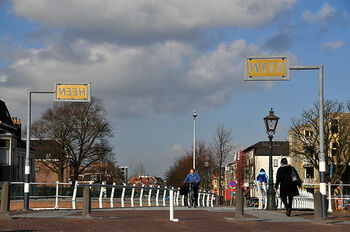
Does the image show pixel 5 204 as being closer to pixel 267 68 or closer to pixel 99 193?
pixel 99 193

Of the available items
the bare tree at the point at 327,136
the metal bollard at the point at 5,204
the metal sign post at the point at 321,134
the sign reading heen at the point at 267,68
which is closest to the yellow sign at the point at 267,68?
the sign reading heen at the point at 267,68

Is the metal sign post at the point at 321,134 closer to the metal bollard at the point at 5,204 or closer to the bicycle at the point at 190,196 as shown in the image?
the bicycle at the point at 190,196

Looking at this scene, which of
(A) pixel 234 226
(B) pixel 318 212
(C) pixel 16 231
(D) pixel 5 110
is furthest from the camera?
(D) pixel 5 110

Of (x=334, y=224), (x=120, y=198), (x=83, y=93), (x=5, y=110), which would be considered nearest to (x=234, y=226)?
(x=334, y=224)

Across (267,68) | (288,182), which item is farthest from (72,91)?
(288,182)

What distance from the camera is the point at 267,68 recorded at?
60.5 feet

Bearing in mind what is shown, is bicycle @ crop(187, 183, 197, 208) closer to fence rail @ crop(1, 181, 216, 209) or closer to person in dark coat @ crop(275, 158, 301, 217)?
fence rail @ crop(1, 181, 216, 209)

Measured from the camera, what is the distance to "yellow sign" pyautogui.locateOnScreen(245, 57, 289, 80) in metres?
18.3

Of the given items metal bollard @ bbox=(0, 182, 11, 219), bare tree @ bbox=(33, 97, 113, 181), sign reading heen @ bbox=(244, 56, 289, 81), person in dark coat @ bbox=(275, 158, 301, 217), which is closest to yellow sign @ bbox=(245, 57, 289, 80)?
sign reading heen @ bbox=(244, 56, 289, 81)

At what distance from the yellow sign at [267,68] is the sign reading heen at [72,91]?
6401 mm

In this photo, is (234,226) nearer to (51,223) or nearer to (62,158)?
(51,223)

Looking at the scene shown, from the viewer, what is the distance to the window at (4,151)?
70938mm

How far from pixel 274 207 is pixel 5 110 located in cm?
6707

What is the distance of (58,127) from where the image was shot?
66500 millimetres
